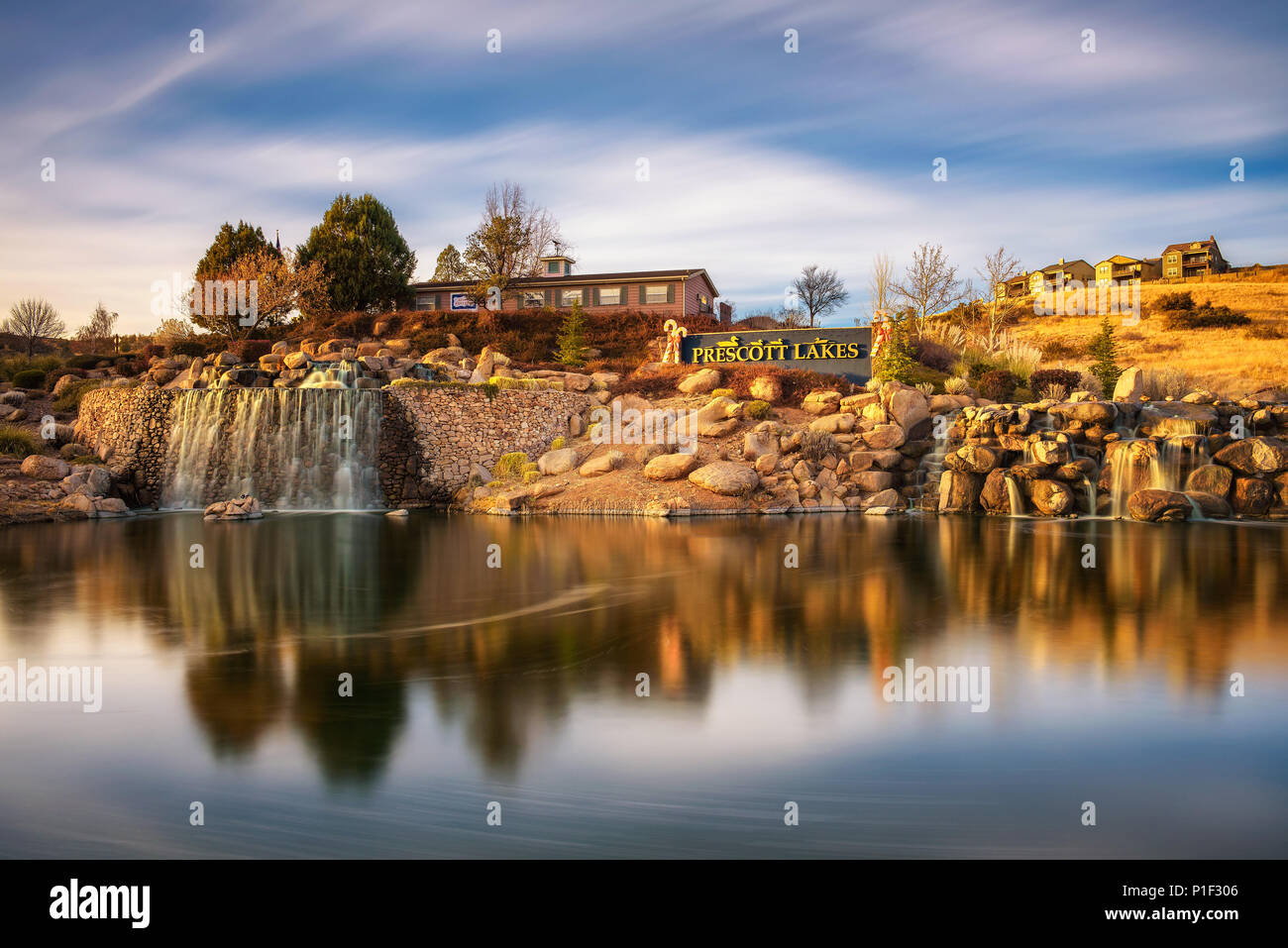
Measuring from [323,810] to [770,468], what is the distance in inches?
772

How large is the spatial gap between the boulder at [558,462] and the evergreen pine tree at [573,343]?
11.2 metres

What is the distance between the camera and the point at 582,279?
47.5m

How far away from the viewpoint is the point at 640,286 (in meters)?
46.3

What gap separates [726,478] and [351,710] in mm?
16846

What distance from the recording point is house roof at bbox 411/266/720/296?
151ft

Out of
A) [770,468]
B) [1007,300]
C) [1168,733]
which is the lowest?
[1168,733]

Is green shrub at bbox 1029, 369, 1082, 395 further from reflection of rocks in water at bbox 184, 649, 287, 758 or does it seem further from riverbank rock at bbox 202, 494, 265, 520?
reflection of rocks in water at bbox 184, 649, 287, 758

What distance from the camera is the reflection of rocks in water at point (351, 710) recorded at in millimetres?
4699

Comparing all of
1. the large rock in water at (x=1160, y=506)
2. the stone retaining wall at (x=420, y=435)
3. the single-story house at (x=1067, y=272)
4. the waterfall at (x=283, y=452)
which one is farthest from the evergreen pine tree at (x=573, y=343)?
the single-story house at (x=1067, y=272)

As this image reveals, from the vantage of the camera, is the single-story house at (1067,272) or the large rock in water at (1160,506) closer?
the large rock in water at (1160,506)

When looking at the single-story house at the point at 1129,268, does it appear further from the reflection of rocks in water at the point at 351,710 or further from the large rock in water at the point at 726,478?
the reflection of rocks in water at the point at 351,710

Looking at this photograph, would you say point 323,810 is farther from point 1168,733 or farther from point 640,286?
point 640,286

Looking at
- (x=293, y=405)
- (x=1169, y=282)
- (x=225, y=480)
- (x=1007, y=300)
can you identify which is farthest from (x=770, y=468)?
(x=1169, y=282)

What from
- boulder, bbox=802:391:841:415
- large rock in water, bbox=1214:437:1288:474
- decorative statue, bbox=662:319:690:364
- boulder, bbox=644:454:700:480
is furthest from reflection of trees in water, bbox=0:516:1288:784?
decorative statue, bbox=662:319:690:364
